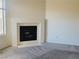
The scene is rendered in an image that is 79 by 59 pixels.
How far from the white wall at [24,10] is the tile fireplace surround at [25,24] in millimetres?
124

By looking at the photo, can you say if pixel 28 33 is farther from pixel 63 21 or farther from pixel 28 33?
pixel 63 21

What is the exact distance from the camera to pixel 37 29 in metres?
6.35

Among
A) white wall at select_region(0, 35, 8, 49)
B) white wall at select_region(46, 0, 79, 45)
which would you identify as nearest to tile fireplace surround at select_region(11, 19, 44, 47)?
white wall at select_region(0, 35, 8, 49)

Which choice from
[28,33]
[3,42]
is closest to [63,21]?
[28,33]

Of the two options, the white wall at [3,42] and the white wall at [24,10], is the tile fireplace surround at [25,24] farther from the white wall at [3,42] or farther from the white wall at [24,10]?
the white wall at [3,42]

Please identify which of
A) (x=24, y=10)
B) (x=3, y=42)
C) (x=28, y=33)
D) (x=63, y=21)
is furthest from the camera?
(x=63, y=21)

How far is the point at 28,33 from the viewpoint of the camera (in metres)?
6.18

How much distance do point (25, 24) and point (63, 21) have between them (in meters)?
1.80

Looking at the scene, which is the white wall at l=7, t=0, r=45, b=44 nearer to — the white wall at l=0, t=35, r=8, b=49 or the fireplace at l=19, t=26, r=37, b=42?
the white wall at l=0, t=35, r=8, b=49

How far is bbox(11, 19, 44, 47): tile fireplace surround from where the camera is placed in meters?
5.59

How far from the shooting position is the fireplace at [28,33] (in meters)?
6.00

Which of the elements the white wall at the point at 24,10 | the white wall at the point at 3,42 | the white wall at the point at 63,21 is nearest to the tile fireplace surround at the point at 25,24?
the white wall at the point at 24,10

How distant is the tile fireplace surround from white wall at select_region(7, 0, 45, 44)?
4.9 inches

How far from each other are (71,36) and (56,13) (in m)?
1.30
